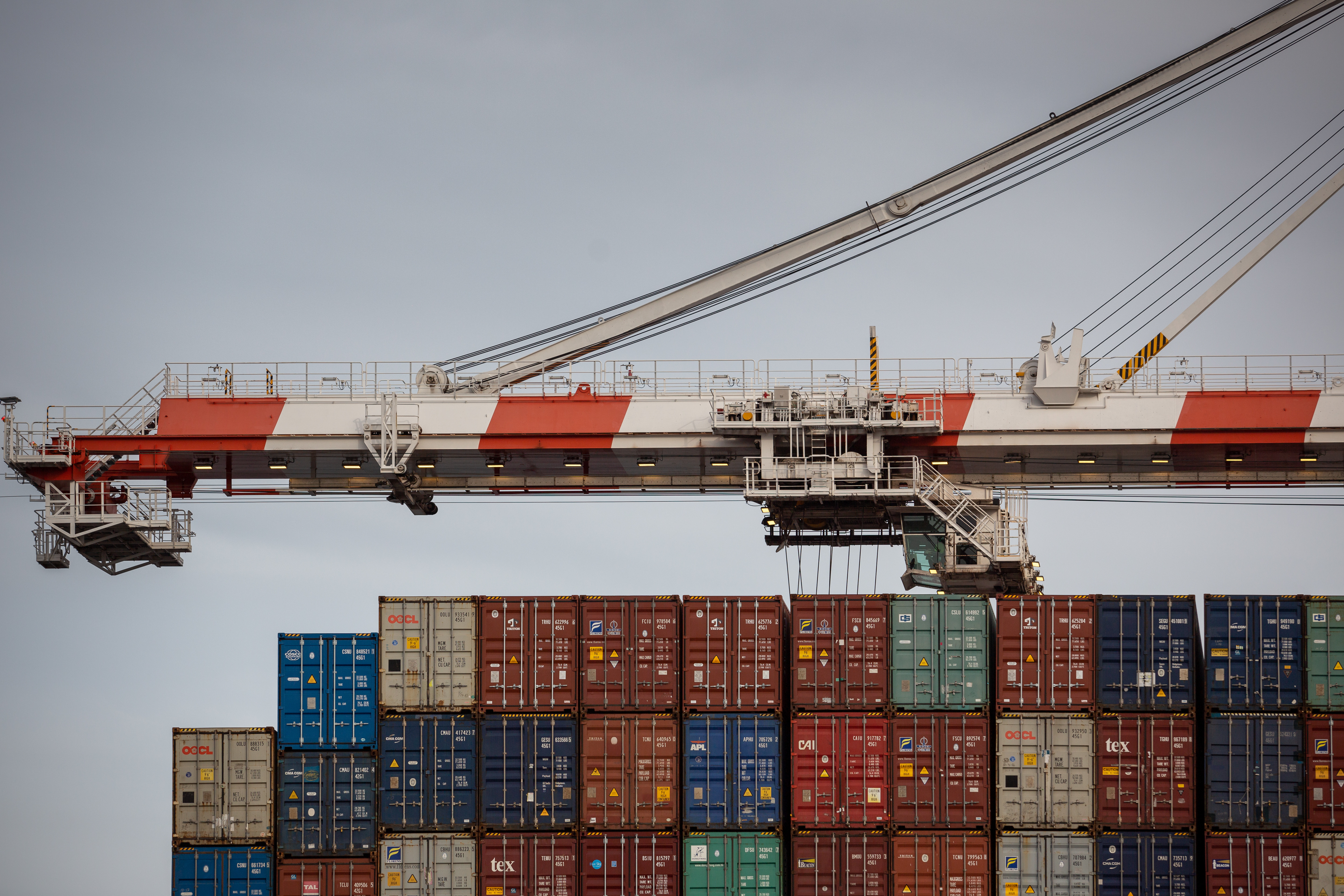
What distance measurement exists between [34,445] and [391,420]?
10.9m

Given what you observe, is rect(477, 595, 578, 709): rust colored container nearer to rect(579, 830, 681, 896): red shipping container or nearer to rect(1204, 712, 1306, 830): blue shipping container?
rect(579, 830, 681, 896): red shipping container

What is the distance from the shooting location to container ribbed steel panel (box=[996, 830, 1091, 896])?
3438 centimetres

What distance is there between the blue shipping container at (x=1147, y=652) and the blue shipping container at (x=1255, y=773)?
1.10 meters

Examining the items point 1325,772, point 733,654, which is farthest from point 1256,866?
point 733,654

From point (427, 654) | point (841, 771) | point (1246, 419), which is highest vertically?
point (1246, 419)

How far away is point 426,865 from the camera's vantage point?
3509 centimetres

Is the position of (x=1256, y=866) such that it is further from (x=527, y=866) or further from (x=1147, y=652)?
(x=527, y=866)

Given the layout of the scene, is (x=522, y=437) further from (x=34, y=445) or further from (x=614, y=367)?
(x=34, y=445)

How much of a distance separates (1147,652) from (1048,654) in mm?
2142

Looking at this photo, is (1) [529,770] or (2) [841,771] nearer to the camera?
(2) [841,771]

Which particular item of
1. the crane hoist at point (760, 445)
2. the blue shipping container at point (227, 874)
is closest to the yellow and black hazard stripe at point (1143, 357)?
the crane hoist at point (760, 445)

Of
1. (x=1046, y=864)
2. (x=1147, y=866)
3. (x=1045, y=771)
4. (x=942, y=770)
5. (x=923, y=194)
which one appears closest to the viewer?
(x=1147, y=866)

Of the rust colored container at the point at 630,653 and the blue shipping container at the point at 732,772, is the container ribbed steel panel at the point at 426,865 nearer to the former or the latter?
the rust colored container at the point at 630,653

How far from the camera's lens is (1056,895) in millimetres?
34344
